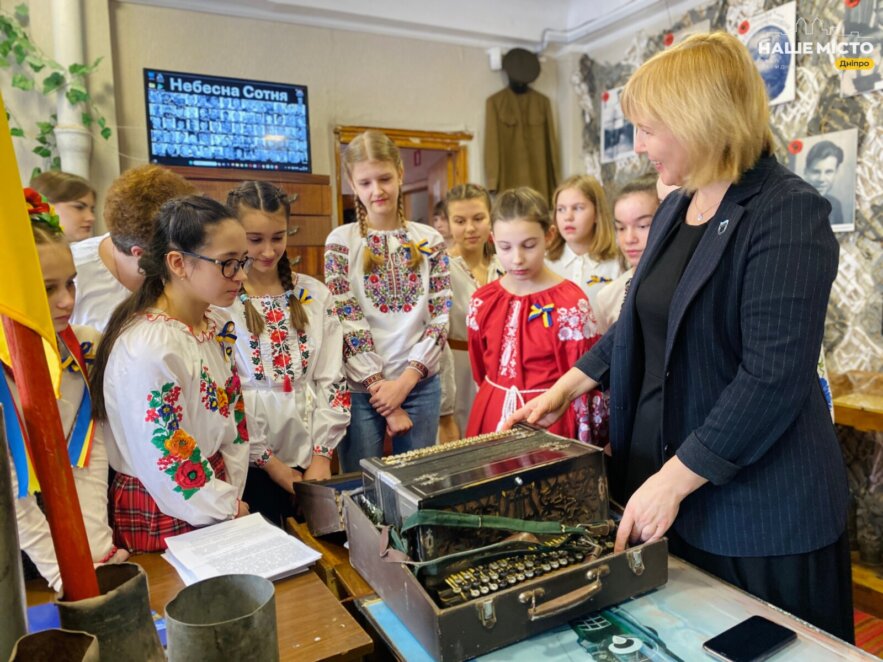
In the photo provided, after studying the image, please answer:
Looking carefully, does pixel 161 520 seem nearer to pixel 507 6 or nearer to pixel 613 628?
pixel 613 628

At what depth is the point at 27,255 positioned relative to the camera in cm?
49

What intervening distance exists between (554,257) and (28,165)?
117 inches

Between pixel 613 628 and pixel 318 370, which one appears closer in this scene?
pixel 613 628

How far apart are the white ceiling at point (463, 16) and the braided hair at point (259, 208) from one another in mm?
2639

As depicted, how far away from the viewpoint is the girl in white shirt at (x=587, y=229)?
99.4 inches

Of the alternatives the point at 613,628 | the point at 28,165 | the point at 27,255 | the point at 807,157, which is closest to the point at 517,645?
the point at 613,628

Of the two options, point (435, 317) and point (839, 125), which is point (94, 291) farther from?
point (839, 125)

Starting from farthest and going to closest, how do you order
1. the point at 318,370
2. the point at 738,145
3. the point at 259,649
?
the point at 318,370
the point at 738,145
the point at 259,649

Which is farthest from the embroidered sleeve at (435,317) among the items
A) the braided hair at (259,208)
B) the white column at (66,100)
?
the white column at (66,100)

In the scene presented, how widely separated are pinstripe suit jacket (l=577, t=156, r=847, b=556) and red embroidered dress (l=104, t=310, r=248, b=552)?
934 millimetres

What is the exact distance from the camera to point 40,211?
1149 millimetres

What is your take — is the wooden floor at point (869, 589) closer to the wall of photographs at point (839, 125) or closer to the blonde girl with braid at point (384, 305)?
the wall of photographs at point (839, 125)

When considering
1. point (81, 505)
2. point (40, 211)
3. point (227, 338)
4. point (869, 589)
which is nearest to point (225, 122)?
point (227, 338)

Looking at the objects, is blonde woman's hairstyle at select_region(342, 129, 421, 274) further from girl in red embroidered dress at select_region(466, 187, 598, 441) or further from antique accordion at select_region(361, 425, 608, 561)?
antique accordion at select_region(361, 425, 608, 561)
